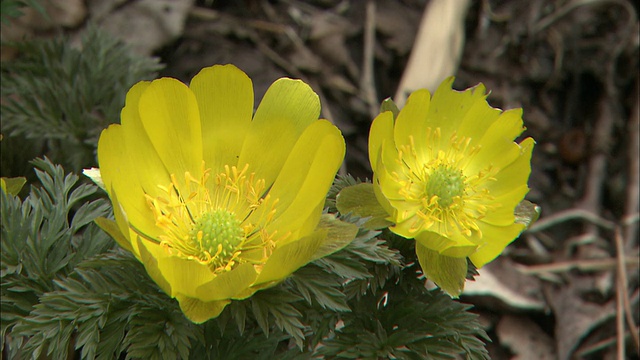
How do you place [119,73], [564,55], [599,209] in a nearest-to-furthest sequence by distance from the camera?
[119,73]
[599,209]
[564,55]

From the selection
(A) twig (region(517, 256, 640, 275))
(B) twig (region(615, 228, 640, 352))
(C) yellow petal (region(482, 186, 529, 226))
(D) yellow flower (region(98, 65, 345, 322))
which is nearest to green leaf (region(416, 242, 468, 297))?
(C) yellow petal (region(482, 186, 529, 226))

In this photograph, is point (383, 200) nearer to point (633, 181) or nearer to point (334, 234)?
point (334, 234)

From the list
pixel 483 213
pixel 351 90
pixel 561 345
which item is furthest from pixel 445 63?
pixel 483 213

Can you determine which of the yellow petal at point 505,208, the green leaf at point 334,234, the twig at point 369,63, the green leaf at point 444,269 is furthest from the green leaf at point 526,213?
the twig at point 369,63

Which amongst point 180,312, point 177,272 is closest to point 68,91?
point 180,312

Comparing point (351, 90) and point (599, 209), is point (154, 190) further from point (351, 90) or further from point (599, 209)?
point (599, 209)

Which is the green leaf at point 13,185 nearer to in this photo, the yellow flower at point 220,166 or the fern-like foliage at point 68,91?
the yellow flower at point 220,166
